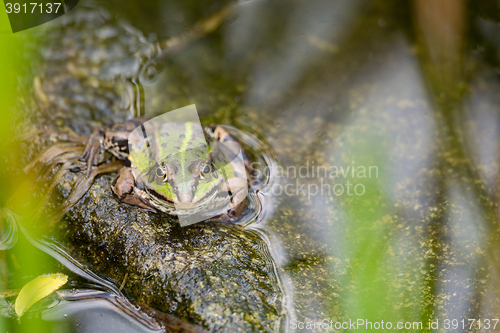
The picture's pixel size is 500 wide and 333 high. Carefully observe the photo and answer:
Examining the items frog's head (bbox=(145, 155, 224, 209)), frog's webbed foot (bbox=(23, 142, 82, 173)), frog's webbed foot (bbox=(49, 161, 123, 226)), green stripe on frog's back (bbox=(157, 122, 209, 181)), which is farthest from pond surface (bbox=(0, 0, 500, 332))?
green stripe on frog's back (bbox=(157, 122, 209, 181))

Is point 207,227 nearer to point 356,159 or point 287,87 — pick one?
point 356,159

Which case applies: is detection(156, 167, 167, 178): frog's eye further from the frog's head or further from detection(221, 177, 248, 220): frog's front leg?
detection(221, 177, 248, 220): frog's front leg

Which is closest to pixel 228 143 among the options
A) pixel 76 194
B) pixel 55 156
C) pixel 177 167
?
pixel 177 167

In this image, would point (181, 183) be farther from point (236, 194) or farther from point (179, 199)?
point (236, 194)

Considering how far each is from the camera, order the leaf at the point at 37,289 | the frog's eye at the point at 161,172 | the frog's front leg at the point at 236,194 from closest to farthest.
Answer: the leaf at the point at 37,289 → the frog's eye at the point at 161,172 → the frog's front leg at the point at 236,194

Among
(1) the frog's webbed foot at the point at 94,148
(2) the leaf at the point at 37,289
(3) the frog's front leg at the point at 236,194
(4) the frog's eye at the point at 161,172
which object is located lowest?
(3) the frog's front leg at the point at 236,194

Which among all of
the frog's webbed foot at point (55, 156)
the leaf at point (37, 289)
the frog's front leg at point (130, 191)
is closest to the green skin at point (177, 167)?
the frog's front leg at point (130, 191)

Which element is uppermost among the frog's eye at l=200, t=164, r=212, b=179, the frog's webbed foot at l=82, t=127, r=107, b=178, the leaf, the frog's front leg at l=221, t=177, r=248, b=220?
the frog's webbed foot at l=82, t=127, r=107, b=178

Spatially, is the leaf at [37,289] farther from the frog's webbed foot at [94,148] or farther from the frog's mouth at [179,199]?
the frog's webbed foot at [94,148]
